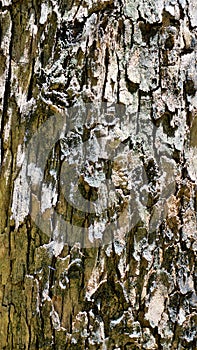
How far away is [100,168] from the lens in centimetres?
127

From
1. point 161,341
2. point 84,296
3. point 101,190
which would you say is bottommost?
point 161,341

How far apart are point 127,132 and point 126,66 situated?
16 centimetres

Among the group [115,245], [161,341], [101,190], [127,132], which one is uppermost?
[127,132]

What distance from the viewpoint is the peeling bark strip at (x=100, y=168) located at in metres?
1.27

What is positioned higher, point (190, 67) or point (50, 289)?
point (190, 67)

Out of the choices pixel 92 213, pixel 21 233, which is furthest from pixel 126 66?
pixel 21 233

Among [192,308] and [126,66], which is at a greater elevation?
[126,66]

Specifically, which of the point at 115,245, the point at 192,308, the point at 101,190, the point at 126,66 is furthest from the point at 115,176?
the point at 192,308

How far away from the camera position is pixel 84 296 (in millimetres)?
1291

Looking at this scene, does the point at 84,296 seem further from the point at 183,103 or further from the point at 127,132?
the point at 183,103

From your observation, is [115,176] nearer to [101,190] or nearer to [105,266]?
[101,190]

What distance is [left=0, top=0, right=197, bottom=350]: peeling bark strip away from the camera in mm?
1271

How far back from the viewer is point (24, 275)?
1.32 meters

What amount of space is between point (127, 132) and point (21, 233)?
0.38m
